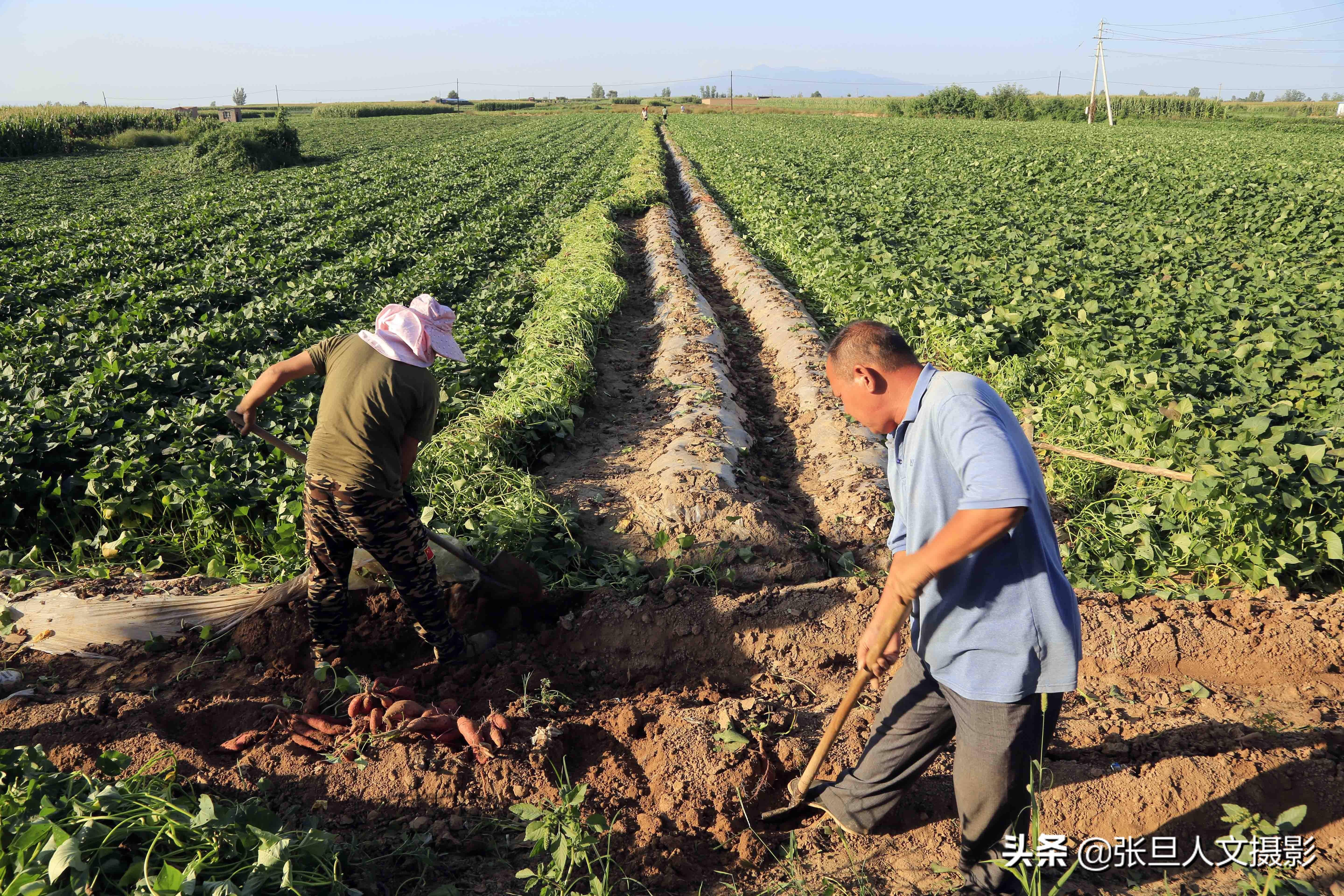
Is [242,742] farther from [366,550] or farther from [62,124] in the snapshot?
[62,124]

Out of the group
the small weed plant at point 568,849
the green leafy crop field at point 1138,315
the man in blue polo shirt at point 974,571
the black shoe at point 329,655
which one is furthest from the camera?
the green leafy crop field at point 1138,315

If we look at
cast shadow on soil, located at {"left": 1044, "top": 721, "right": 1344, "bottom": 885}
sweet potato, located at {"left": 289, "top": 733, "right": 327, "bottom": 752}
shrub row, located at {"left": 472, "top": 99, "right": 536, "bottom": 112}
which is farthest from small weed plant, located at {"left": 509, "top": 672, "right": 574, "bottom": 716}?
shrub row, located at {"left": 472, "top": 99, "right": 536, "bottom": 112}

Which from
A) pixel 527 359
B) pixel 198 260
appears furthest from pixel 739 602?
pixel 198 260

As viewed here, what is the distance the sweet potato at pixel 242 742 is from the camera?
321cm

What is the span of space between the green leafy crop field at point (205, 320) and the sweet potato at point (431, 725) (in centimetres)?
180

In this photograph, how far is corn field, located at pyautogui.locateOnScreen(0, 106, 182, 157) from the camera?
110ft

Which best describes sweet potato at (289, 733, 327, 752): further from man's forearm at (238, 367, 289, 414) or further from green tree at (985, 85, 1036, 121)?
green tree at (985, 85, 1036, 121)

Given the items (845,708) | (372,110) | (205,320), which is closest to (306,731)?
(845,708)

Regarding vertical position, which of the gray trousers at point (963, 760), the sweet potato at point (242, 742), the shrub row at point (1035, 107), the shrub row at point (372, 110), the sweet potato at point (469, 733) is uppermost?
the shrub row at point (372, 110)

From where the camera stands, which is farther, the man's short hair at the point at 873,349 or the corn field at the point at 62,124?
the corn field at the point at 62,124

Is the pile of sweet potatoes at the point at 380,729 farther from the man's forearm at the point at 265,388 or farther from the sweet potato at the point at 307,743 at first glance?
the man's forearm at the point at 265,388

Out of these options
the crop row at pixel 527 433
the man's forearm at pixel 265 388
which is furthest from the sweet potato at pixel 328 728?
the crop row at pixel 527 433

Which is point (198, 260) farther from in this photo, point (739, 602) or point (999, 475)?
point (999, 475)

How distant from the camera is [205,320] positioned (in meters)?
9.09
